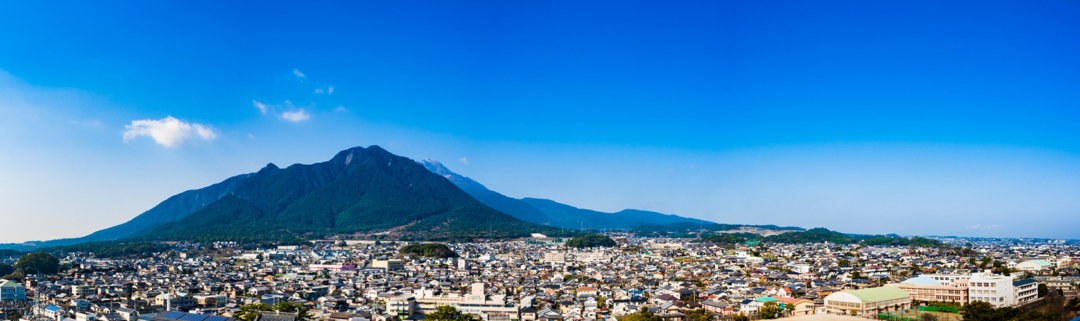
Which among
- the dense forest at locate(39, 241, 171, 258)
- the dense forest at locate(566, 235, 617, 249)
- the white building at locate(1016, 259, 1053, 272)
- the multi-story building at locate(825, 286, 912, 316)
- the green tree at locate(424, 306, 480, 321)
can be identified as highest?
the white building at locate(1016, 259, 1053, 272)

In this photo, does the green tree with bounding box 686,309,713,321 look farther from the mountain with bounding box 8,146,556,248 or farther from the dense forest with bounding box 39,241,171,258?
the mountain with bounding box 8,146,556,248

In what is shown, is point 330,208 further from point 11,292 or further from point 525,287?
point 525,287

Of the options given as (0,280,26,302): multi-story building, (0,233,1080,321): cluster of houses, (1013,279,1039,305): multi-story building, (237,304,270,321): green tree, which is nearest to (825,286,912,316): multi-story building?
(0,233,1080,321): cluster of houses

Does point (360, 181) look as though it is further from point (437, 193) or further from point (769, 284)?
point (769, 284)

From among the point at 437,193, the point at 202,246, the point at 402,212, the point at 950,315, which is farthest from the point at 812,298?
the point at 437,193

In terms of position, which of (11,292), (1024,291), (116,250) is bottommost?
(116,250)

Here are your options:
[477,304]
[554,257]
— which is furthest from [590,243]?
[477,304]
